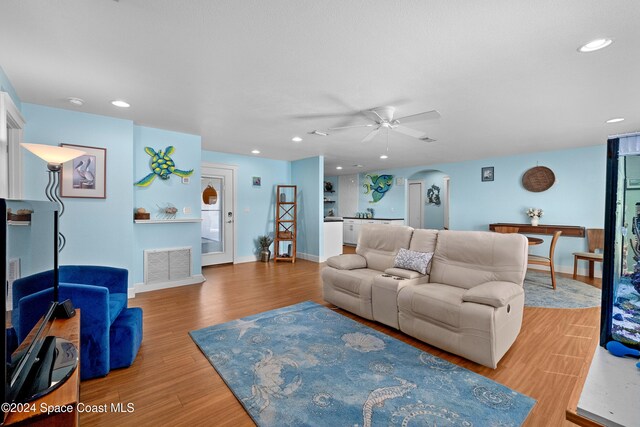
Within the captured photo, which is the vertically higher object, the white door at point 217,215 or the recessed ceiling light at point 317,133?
the recessed ceiling light at point 317,133

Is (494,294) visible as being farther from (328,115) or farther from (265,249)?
(265,249)

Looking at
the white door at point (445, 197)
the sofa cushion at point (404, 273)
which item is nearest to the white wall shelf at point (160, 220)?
the sofa cushion at point (404, 273)

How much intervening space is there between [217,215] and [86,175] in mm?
2741

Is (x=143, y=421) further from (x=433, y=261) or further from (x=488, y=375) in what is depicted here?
(x=433, y=261)

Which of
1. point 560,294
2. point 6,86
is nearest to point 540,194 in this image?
point 560,294

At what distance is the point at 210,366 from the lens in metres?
2.24

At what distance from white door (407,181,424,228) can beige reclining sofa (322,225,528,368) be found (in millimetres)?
6060

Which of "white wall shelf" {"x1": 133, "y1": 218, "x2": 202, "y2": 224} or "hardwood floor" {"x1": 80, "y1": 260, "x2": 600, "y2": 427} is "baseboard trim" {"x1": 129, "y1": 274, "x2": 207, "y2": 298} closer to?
"hardwood floor" {"x1": 80, "y1": 260, "x2": 600, "y2": 427}

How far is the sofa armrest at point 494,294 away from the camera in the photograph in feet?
7.16

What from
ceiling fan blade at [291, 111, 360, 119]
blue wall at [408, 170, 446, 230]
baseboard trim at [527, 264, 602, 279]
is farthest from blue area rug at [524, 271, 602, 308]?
blue wall at [408, 170, 446, 230]

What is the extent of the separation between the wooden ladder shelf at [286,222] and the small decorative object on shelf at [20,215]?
5229 millimetres

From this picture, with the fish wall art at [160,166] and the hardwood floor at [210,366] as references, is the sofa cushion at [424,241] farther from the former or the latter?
the fish wall art at [160,166]

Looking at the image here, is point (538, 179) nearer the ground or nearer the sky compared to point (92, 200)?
nearer the sky

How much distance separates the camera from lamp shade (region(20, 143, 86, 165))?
2354 millimetres
